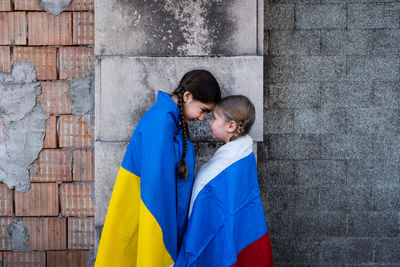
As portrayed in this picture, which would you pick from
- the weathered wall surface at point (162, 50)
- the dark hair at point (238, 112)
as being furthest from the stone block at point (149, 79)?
the dark hair at point (238, 112)

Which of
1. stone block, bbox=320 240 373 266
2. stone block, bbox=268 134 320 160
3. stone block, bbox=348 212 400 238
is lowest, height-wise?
stone block, bbox=320 240 373 266

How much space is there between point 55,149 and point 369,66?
280 centimetres

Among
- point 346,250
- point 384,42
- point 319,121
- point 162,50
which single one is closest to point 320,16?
point 384,42

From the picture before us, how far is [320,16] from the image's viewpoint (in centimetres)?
291

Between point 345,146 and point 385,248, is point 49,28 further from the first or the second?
point 385,248

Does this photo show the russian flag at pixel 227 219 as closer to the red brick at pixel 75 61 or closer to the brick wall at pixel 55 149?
the brick wall at pixel 55 149

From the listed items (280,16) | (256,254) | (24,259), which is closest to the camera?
(256,254)

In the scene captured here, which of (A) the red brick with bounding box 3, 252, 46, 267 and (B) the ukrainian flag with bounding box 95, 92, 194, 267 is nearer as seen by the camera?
(B) the ukrainian flag with bounding box 95, 92, 194, 267

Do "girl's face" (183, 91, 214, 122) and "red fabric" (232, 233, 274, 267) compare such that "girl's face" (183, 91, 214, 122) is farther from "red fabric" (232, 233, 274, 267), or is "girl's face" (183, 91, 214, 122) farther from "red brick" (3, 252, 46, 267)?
"red brick" (3, 252, 46, 267)

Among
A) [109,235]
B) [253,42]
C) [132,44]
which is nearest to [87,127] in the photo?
[132,44]

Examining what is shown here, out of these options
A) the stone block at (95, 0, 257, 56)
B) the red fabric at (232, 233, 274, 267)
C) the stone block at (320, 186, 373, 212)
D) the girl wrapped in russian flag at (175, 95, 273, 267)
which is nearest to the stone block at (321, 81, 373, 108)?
the stone block at (320, 186, 373, 212)

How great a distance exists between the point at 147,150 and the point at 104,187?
0.85 meters

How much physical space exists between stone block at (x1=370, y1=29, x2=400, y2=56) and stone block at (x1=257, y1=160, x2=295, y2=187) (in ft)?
4.11

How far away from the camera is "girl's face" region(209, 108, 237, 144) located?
1755 mm
